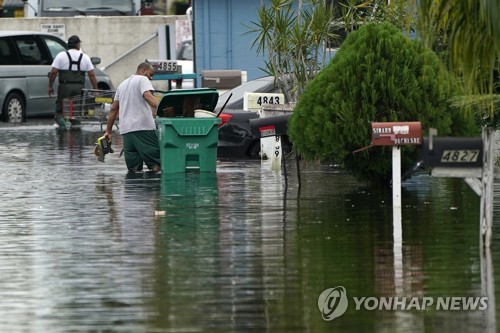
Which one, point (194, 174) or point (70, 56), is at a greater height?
point (70, 56)

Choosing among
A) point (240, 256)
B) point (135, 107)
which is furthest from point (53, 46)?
point (240, 256)

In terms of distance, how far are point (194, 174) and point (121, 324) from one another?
419 inches

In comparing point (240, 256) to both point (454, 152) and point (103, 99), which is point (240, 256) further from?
point (103, 99)

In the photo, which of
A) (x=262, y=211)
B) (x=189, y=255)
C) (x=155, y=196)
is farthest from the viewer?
(x=155, y=196)

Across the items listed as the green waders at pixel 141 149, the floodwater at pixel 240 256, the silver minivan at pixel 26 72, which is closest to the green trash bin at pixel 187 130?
the green waders at pixel 141 149

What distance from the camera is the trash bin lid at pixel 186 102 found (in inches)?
770

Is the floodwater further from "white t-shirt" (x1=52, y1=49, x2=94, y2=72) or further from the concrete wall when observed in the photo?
the concrete wall

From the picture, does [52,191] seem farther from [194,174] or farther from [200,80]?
[200,80]

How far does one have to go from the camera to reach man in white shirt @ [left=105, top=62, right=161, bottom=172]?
19922 millimetres

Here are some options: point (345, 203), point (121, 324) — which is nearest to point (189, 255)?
point (121, 324)

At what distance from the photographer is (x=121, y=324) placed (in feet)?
29.9

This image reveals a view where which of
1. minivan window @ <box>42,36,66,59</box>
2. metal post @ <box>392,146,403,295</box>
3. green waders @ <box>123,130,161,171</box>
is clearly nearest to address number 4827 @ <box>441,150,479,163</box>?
metal post @ <box>392,146,403,295</box>

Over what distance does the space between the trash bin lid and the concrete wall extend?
60.9 ft

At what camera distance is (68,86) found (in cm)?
2950
